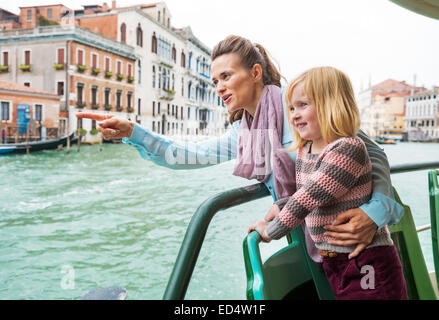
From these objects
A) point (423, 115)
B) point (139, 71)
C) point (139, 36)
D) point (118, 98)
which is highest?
point (139, 36)

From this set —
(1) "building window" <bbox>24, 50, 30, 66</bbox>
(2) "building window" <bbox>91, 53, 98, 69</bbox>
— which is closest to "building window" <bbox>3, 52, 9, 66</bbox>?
(1) "building window" <bbox>24, 50, 30, 66</bbox>

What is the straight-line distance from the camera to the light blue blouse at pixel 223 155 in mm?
433

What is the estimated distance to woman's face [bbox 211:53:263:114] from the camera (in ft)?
1.68

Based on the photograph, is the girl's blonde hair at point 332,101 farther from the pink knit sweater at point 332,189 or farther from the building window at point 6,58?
the building window at point 6,58

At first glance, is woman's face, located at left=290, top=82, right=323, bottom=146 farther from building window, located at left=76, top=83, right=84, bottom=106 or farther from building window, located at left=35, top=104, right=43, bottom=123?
building window, located at left=76, top=83, right=84, bottom=106

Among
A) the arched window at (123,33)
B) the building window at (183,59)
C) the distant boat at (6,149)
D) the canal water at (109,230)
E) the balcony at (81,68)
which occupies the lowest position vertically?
the canal water at (109,230)

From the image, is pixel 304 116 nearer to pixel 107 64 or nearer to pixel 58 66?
pixel 58 66

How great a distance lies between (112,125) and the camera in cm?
53

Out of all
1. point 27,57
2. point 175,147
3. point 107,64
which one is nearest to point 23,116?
point 27,57

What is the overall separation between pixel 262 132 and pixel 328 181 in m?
0.13

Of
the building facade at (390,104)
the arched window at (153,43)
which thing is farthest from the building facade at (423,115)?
the arched window at (153,43)

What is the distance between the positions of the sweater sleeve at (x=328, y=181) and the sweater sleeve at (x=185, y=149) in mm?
214
